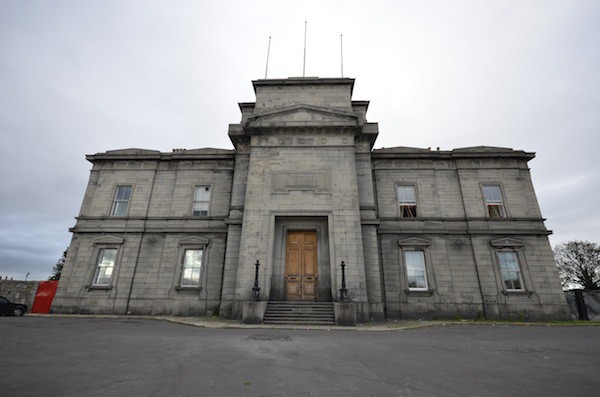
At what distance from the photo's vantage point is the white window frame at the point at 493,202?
58.8 feet

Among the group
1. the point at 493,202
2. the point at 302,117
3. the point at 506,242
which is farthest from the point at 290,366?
the point at 493,202

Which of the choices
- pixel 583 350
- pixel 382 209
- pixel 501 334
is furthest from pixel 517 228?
pixel 583 350

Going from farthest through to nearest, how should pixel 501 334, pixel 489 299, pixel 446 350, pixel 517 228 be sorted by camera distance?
1. pixel 517 228
2. pixel 489 299
3. pixel 501 334
4. pixel 446 350

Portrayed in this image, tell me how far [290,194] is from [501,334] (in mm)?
11181

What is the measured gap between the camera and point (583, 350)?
7.67 m

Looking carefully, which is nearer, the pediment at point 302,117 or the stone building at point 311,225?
the stone building at point 311,225

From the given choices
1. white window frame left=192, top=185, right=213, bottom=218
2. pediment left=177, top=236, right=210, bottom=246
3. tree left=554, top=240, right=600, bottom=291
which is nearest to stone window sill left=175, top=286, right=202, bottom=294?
pediment left=177, top=236, right=210, bottom=246

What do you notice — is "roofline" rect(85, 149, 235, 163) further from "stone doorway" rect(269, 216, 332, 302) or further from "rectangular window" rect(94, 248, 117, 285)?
"stone doorway" rect(269, 216, 332, 302)

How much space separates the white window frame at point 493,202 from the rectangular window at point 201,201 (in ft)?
60.0

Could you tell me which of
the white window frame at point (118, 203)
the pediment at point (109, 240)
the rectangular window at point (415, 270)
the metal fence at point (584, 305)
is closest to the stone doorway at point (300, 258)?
the rectangular window at point (415, 270)

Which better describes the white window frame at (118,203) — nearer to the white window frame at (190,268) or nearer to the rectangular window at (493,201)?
the white window frame at (190,268)

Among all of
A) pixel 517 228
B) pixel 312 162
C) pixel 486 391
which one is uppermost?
pixel 312 162

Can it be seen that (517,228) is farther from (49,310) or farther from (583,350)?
(49,310)

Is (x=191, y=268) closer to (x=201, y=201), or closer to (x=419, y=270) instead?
(x=201, y=201)
